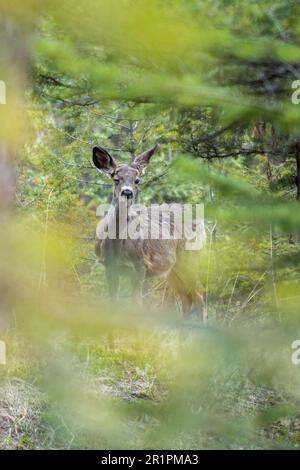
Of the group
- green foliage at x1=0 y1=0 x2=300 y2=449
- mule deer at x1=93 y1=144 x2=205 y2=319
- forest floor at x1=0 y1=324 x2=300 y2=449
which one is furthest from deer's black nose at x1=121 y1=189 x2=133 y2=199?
green foliage at x1=0 y1=0 x2=300 y2=449

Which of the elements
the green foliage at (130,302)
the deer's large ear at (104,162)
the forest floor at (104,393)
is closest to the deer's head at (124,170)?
the deer's large ear at (104,162)

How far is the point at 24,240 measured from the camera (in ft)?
5.16

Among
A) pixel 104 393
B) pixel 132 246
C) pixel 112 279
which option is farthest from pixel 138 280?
pixel 104 393

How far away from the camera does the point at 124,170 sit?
8.08 metres

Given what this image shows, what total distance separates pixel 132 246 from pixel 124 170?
0.93 m

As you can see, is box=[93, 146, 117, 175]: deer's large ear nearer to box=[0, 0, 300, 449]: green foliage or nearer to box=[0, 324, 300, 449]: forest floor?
box=[0, 324, 300, 449]: forest floor

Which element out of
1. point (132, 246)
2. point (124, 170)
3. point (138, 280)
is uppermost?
point (124, 170)

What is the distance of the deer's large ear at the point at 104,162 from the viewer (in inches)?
317

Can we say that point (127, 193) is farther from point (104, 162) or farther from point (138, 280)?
point (138, 280)

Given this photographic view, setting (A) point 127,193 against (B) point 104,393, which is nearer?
(B) point 104,393

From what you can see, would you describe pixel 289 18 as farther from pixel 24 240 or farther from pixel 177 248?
pixel 177 248

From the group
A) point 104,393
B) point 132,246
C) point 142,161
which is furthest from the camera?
point 132,246

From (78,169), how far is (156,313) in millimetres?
8010

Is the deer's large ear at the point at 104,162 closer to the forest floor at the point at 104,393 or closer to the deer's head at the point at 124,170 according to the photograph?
the deer's head at the point at 124,170
